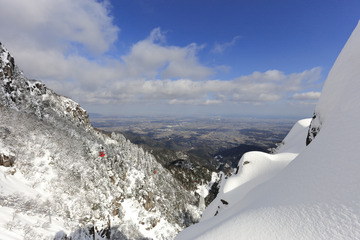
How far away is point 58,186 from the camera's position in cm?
2006

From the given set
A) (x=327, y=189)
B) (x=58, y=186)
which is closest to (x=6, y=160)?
(x=58, y=186)

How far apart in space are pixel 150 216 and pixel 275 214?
3966cm

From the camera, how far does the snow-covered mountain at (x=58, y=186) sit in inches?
496

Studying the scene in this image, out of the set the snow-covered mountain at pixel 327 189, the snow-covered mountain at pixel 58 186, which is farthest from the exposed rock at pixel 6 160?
the snow-covered mountain at pixel 327 189

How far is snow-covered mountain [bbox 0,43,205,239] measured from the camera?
12.6 m

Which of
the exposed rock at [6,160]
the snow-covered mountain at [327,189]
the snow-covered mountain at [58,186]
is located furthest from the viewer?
the exposed rock at [6,160]

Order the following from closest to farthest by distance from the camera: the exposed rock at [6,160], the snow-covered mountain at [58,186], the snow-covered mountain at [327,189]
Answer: the snow-covered mountain at [327,189], the snow-covered mountain at [58,186], the exposed rock at [6,160]

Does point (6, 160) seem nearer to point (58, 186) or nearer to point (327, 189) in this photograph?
point (58, 186)

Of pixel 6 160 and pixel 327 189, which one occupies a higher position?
pixel 327 189

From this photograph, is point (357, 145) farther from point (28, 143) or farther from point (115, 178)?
point (115, 178)

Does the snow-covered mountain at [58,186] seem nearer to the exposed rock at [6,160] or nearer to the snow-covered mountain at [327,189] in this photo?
the exposed rock at [6,160]

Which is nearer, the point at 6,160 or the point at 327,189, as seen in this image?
the point at 327,189

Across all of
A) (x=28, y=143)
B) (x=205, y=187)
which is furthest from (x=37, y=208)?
(x=205, y=187)

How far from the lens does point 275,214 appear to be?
6082 millimetres
